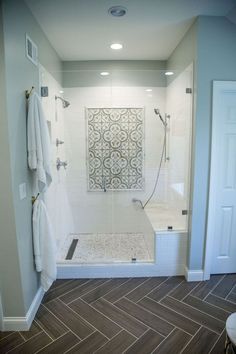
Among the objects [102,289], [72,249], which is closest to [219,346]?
[102,289]

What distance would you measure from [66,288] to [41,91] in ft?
6.73

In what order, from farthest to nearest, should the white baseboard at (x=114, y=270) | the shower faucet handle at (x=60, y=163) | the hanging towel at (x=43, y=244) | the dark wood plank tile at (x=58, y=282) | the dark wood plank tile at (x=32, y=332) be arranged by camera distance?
the shower faucet handle at (x=60, y=163) < the white baseboard at (x=114, y=270) < the dark wood plank tile at (x=58, y=282) < the hanging towel at (x=43, y=244) < the dark wood plank tile at (x=32, y=332)

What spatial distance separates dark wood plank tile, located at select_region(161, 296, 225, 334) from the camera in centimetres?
195

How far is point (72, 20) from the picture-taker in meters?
2.25

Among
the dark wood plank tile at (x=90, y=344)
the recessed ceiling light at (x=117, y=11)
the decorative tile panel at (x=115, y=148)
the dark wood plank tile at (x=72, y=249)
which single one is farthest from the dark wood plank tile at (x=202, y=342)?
the recessed ceiling light at (x=117, y=11)

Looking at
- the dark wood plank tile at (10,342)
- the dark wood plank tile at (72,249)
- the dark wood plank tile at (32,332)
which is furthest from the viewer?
the dark wood plank tile at (72,249)

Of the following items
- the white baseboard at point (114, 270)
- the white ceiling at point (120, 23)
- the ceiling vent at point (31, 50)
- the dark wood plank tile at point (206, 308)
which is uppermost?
the white ceiling at point (120, 23)

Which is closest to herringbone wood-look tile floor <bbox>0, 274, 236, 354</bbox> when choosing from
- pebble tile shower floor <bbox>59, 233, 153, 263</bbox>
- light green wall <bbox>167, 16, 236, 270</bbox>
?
pebble tile shower floor <bbox>59, 233, 153, 263</bbox>

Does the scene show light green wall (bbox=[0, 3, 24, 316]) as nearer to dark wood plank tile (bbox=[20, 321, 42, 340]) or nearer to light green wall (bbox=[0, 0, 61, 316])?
light green wall (bbox=[0, 0, 61, 316])

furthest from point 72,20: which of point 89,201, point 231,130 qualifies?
point 89,201

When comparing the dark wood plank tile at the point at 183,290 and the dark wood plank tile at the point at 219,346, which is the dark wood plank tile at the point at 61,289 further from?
the dark wood plank tile at the point at 219,346

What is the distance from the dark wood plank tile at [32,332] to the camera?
187 cm

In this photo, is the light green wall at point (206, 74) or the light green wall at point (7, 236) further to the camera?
the light green wall at point (206, 74)

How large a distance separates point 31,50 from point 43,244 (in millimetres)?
1741
